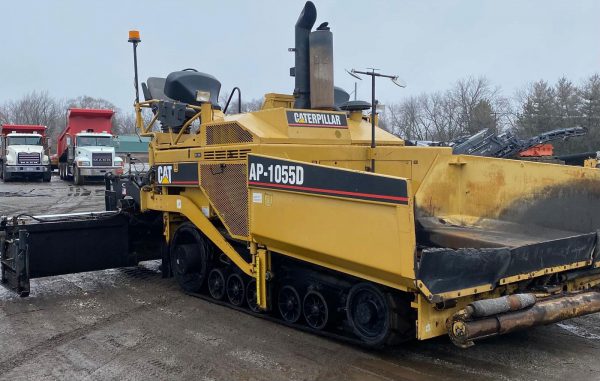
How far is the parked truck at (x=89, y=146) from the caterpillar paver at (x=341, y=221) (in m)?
17.0

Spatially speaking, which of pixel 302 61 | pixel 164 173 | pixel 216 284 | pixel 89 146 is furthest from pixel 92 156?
pixel 302 61

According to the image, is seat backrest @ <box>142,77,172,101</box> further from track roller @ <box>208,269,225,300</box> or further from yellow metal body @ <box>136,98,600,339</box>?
track roller @ <box>208,269,225,300</box>

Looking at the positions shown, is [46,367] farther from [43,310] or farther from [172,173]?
[172,173]

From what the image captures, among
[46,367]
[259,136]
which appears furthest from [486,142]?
[46,367]

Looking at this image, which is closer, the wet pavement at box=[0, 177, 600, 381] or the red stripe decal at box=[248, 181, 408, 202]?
the red stripe decal at box=[248, 181, 408, 202]

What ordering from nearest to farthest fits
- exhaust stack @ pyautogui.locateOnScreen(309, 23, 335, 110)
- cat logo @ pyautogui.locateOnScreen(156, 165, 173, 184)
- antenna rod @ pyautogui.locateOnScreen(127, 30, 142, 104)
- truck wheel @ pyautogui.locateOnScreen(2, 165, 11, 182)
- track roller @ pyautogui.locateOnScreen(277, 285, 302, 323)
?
track roller @ pyautogui.locateOnScreen(277, 285, 302, 323) < exhaust stack @ pyautogui.locateOnScreen(309, 23, 335, 110) < cat logo @ pyautogui.locateOnScreen(156, 165, 173, 184) < antenna rod @ pyautogui.locateOnScreen(127, 30, 142, 104) < truck wheel @ pyautogui.locateOnScreen(2, 165, 11, 182)

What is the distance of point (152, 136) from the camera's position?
7148 mm

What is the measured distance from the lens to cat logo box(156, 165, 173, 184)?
6.59 metres

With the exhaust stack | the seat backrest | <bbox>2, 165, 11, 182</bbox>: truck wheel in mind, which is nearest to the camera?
the exhaust stack

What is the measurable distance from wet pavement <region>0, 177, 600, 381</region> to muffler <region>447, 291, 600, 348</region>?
14.6 inches

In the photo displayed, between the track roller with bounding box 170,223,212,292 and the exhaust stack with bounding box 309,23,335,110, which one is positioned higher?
the exhaust stack with bounding box 309,23,335,110

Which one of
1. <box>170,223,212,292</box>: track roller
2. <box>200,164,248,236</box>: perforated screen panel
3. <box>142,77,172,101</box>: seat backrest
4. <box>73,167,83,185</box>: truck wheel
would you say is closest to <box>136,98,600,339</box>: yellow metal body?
<box>200,164,248,236</box>: perforated screen panel

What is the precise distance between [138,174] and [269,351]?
368 centimetres

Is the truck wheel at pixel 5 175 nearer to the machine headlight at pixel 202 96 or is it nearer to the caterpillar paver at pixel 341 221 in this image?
the caterpillar paver at pixel 341 221
